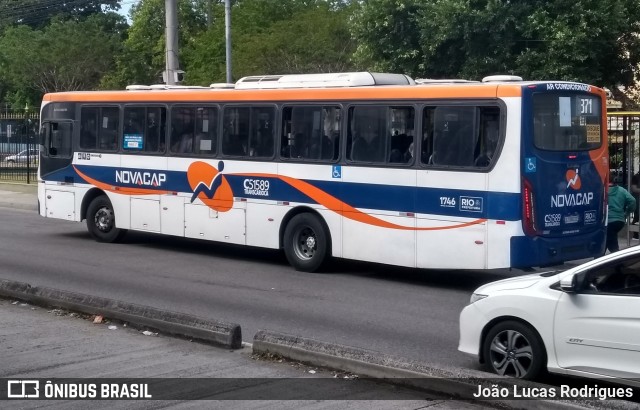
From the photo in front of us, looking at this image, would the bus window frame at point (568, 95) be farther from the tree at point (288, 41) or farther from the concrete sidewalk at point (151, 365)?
the tree at point (288, 41)

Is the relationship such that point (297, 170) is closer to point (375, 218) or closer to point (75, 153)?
point (375, 218)

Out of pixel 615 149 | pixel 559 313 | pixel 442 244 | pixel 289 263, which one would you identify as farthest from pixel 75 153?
pixel 559 313

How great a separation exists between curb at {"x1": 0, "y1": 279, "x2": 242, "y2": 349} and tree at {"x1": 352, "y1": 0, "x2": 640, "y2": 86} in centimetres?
1464

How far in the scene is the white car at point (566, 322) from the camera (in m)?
7.85

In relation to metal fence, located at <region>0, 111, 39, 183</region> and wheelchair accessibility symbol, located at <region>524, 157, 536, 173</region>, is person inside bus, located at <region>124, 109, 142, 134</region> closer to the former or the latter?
wheelchair accessibility symbol, located at <region>524, 157, 536, 173</region>

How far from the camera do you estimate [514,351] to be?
862 cm

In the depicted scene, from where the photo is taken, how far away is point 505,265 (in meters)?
13.3

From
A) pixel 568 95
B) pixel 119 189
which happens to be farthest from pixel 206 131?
pixel 568 95

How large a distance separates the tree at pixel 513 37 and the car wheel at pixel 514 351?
16.0 meters

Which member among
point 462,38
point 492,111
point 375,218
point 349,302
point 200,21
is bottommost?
point 349,302

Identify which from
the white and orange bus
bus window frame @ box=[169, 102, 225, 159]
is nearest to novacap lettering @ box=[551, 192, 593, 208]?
the white and orange bus

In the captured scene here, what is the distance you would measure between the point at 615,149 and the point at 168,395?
16.4 m

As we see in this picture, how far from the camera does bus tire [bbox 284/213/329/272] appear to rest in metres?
15.8

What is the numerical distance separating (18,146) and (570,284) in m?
33.0
